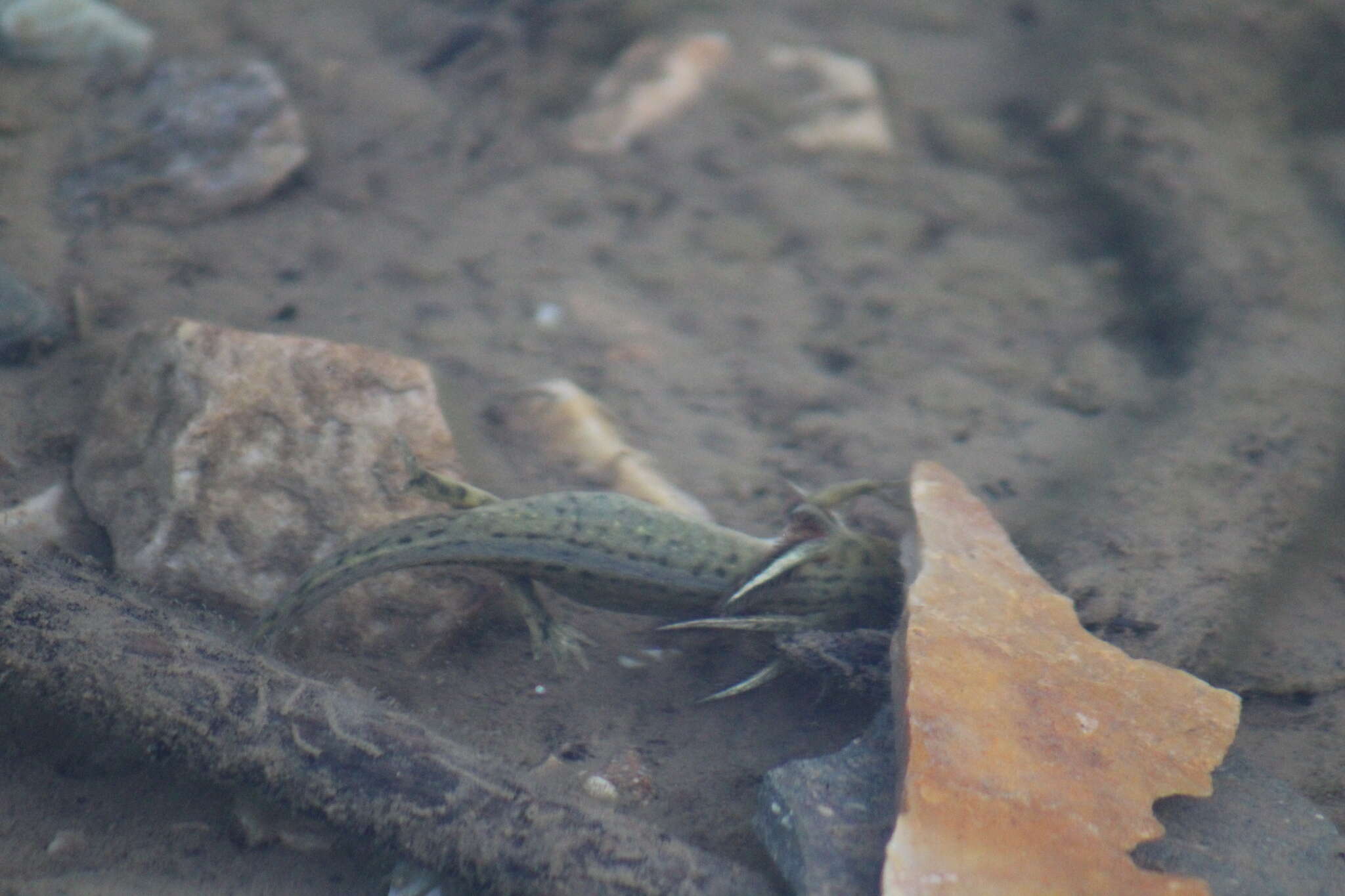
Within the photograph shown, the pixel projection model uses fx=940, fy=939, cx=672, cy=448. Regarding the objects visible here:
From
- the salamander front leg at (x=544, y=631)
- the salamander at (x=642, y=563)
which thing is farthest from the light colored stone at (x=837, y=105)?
the salamander front leg at (x=544, y=631)

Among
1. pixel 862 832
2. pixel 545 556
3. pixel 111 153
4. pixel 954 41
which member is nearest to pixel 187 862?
pixel 545 556

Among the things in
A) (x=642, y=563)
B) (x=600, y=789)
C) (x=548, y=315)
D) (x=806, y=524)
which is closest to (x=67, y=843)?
(x=600, y=789)

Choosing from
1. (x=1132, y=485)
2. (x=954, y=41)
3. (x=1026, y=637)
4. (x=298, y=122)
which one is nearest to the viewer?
(x=1026, y=637)

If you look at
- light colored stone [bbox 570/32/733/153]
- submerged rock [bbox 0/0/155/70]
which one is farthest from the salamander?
submerged rock [bbox 0/0/155/70]

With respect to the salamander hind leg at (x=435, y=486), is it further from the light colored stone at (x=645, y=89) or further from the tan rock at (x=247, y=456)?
the light colored stone at (x=645, y=89)

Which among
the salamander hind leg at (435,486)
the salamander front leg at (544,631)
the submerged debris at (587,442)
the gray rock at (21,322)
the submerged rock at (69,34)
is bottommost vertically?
the salamander front leg at (544,631)

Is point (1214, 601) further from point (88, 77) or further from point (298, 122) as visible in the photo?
point (88, 77)

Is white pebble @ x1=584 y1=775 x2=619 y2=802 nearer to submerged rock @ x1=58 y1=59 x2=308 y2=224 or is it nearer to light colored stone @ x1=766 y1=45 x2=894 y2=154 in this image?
submerged rock @ x1=58 y1=59 x2=308 y2=224
